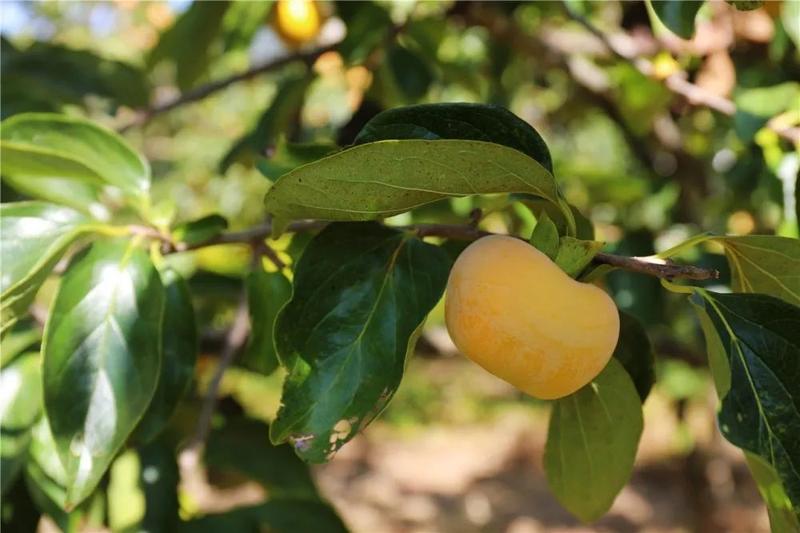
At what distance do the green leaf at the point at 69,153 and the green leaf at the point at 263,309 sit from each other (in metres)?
0.14

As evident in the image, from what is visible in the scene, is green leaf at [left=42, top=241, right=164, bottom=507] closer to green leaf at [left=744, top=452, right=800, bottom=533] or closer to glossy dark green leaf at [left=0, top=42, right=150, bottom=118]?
green leaf at [left=744, top=452, right=800, bottom=533]

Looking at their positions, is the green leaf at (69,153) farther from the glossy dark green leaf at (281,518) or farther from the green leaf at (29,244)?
the glossy dark green leaf at (281,518)

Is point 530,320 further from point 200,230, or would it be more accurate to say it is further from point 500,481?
point 500,481

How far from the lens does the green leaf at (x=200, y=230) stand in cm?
75

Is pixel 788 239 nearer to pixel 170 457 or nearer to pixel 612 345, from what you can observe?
pixel 612 345

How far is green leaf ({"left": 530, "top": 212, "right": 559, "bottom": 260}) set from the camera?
0.57 meters

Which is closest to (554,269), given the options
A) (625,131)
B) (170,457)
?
(170,457)

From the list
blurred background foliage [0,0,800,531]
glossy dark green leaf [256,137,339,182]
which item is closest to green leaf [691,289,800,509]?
blurred background foliage [0,0,800,531]

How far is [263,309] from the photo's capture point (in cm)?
77

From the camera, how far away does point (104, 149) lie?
776mm

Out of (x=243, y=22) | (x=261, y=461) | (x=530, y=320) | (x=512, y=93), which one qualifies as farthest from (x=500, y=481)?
(x=530, y=320)

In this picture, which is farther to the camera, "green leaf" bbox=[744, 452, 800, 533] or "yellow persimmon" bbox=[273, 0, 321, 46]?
"yellow persimmon" bbox=[273, 0, 321, 46]

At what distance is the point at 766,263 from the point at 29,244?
57cm

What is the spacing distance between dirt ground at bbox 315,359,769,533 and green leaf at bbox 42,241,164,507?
1908 millimetres
